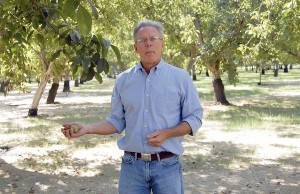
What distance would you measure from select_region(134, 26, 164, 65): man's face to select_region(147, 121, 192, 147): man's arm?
0.55 meters

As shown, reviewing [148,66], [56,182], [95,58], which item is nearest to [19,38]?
[95,58]

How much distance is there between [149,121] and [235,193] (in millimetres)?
3897

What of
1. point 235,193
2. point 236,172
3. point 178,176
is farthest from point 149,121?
point 236,172

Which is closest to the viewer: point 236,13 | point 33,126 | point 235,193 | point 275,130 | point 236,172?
point 235,193

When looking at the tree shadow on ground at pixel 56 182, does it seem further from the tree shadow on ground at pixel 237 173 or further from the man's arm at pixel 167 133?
the man's arm at pixel 167 133

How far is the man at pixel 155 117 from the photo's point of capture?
296 centimetres

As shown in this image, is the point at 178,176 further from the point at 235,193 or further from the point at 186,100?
the point at 235,193

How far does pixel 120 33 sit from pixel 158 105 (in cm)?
2058

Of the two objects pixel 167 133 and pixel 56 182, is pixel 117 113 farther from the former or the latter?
pixel 56 182

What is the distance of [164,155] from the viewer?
118 inches

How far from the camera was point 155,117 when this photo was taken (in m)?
2.96

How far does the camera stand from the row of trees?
304 centimetres

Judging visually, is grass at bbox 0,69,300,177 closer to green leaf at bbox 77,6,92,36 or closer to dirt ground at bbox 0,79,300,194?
dirt ground at bbox 0,79,300,194

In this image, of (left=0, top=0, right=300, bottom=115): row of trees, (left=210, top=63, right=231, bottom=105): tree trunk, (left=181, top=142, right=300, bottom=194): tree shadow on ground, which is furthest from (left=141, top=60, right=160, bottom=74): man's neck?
(left=210, top=63, right=231, bottom=105): tree trunk
